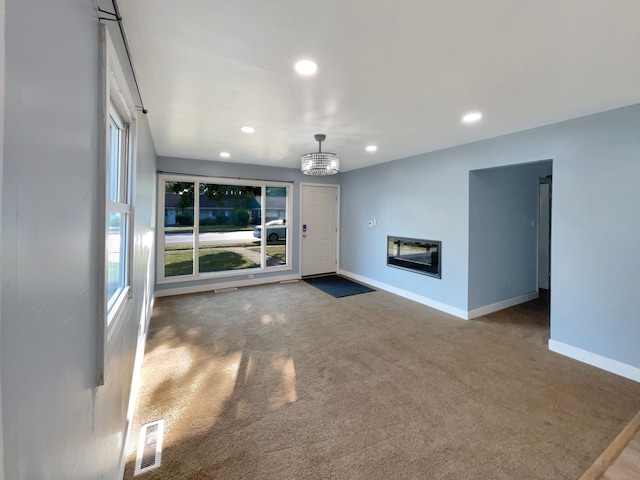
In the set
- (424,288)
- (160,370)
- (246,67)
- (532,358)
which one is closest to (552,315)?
(532,358)

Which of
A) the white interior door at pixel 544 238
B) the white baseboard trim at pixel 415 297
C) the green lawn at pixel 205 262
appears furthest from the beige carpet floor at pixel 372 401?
the white interior door at pixel 544 238

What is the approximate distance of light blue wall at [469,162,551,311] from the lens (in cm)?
390

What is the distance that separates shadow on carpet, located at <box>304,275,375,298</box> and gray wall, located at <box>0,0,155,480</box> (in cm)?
419

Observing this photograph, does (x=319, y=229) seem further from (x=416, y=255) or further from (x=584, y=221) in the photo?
(x=584, y=221)

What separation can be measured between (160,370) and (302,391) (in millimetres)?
1343

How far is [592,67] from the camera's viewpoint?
190 cm

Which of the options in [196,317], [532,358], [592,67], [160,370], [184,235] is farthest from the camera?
[184,235]

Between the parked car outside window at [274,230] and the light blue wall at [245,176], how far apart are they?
15 cm

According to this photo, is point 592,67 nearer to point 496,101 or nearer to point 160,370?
point 496,101

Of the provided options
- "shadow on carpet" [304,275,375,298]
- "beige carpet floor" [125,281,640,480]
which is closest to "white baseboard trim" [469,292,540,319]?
"beige carpet floor" [125,281,640,480]

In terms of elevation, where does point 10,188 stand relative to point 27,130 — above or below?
below

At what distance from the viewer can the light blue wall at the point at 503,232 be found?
3.90m

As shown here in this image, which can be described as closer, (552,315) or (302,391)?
(302,391)

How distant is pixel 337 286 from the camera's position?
18.1 feet
